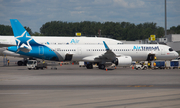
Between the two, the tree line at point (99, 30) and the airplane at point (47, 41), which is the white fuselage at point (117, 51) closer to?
the airplane at point (47, 41)

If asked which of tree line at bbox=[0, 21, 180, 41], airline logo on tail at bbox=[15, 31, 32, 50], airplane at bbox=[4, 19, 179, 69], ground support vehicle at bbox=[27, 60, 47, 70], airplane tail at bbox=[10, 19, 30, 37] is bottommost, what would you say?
ground support vehicle at bbox=[27, 60, 47, 70]

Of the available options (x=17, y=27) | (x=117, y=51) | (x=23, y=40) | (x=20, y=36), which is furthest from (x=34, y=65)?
(x=117, y=51)

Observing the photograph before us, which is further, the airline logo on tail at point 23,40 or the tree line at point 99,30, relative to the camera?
the tree line at point 99,30

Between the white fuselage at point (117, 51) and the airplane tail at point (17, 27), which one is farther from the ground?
the airplane tail at point (17, 27)

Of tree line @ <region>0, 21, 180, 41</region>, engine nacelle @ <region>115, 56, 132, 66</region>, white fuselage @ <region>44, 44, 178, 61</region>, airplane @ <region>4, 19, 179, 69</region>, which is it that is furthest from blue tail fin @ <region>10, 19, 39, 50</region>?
tree line @ <region>0, 21, 180, 41</region>

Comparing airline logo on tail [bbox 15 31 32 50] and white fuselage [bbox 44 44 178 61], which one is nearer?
white fuselage [bbox 44 44 178 61]

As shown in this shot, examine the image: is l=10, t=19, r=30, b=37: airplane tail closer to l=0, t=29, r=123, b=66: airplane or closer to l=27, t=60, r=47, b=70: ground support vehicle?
l=0, t=29, r=123, b=66: airplane

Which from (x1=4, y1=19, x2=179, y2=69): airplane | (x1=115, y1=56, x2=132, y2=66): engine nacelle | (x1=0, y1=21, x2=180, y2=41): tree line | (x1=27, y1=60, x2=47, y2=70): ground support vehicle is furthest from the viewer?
(x1=0, y1=21, x2=180, y2=41): tree line

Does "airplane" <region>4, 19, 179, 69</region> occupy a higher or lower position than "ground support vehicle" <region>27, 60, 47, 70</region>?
higher

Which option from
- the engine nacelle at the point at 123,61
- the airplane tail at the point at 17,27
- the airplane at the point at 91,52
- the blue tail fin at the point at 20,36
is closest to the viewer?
the engine nacelle at the point at 123,61

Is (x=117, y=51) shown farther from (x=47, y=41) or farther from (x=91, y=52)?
(x=47, y=41)

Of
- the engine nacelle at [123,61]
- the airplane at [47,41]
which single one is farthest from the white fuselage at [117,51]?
the airplane at [47,41]

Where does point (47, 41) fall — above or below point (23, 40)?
above

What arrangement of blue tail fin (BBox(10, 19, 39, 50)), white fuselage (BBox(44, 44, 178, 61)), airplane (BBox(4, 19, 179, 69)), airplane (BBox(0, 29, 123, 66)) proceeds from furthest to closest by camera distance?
airplane (BBox(0, 29, 123, 66)), blue tail fin (BBox(10, 19, 39, 50)), white fuselage (BBox(44, 44, 178, 61)), airplane (BBox(4, 19, 179, 69))
